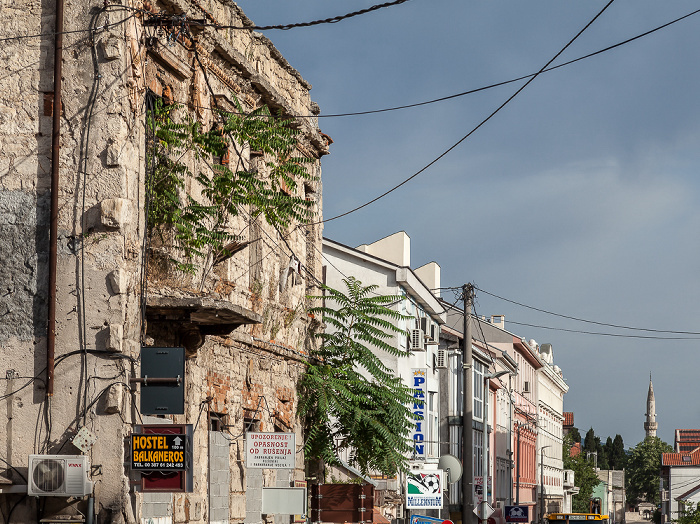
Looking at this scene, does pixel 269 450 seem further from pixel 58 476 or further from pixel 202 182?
pixel 58 476

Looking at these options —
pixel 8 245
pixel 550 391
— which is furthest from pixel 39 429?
pixel 550 391

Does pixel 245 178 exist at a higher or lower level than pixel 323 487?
higher

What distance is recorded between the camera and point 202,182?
14.8m

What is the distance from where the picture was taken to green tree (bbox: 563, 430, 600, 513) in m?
97.9

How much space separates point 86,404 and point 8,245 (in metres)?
2.11

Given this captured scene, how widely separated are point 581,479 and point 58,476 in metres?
95.8

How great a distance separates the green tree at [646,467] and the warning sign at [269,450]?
Result: 151 m

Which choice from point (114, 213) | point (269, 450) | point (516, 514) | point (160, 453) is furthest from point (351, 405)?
point (516, 514)

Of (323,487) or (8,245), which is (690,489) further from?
(8,245)

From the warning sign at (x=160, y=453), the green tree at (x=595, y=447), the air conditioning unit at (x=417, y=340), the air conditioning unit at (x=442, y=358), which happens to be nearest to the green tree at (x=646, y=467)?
the green tree at (x=595, y=447)

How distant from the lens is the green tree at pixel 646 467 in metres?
160

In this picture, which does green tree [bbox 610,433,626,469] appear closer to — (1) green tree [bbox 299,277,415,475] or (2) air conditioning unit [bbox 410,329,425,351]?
(2) air conditioning unit [bbox 410,329,425,351]

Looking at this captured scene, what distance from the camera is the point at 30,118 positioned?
41.3 ft

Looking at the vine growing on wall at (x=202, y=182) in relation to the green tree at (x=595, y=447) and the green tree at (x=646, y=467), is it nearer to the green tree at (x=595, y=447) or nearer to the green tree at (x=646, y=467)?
the green tree at (x=646, y=467)
